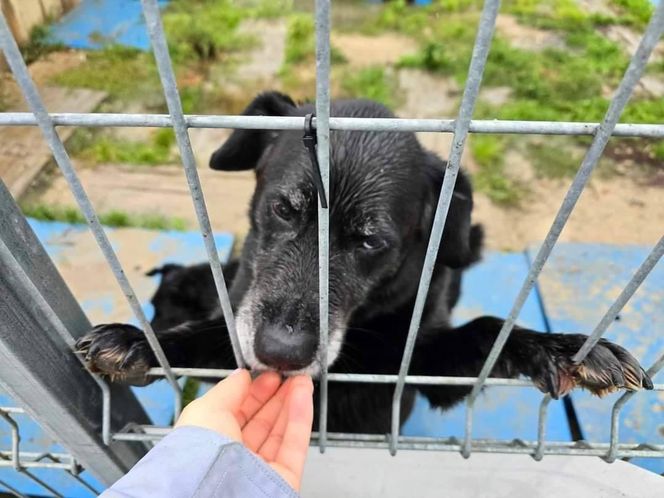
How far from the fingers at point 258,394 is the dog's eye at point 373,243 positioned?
0.49 metres

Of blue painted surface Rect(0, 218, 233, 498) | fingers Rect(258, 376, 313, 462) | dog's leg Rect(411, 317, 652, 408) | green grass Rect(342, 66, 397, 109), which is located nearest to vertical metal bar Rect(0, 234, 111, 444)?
fingers Rect(258, 376, 313, 462)

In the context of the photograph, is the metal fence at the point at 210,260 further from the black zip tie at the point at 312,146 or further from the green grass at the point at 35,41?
the green grass at the point at 35,41

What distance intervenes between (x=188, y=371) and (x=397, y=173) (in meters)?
0.87

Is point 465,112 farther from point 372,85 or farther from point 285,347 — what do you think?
point 372,85

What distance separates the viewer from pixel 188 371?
1.34 metres

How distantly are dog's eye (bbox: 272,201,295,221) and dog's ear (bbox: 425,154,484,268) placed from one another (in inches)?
21.4

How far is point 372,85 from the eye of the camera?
4.79 metres

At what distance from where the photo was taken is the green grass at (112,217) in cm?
323

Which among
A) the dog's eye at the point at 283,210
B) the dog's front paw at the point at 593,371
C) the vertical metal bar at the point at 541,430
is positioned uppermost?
the dog's eye at the point at 283,210

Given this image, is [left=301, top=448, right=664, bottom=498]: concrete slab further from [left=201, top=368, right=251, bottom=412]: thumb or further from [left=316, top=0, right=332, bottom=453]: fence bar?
[left=316, top=0, right=332, bottom=453]: fence bar

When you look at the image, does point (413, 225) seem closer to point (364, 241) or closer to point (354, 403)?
point (364, 241)

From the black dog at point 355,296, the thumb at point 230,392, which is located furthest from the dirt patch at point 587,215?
the thumb at point 230,392

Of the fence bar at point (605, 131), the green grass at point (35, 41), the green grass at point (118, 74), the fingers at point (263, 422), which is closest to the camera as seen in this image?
the fence bar at point (605, 131)

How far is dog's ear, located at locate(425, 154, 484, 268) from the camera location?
1.89 metres
